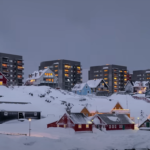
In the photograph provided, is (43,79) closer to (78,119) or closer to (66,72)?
(66,72)

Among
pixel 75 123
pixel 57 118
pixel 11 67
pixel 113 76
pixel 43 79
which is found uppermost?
pixel 11 67

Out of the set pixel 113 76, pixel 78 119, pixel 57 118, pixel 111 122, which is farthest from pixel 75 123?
pixel 113 76

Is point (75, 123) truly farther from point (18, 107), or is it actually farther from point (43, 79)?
point (43, 79)

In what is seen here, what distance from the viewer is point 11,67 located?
123688mm

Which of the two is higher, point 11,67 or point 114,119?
point 11,67

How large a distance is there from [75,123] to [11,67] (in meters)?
80.1

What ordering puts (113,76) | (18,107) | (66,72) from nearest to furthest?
(18,107) → (66,72) → (113,76)

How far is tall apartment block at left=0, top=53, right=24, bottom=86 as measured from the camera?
119044 mm

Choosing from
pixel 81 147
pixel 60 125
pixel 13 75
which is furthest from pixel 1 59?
pixel 81 147

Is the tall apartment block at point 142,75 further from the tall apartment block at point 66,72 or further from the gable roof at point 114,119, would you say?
the gable roof at point 114,119

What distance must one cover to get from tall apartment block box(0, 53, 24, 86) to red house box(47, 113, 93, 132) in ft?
→ 232

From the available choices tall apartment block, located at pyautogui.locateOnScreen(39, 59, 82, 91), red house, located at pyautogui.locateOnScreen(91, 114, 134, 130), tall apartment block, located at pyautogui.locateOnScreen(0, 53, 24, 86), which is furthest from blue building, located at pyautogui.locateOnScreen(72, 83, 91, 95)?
red house, located at pyautogui.locateOnScreen(91, 114, 134, 130)

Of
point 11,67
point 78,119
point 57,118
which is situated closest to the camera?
point 78,119

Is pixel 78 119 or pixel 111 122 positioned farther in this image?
pixel 111 122
